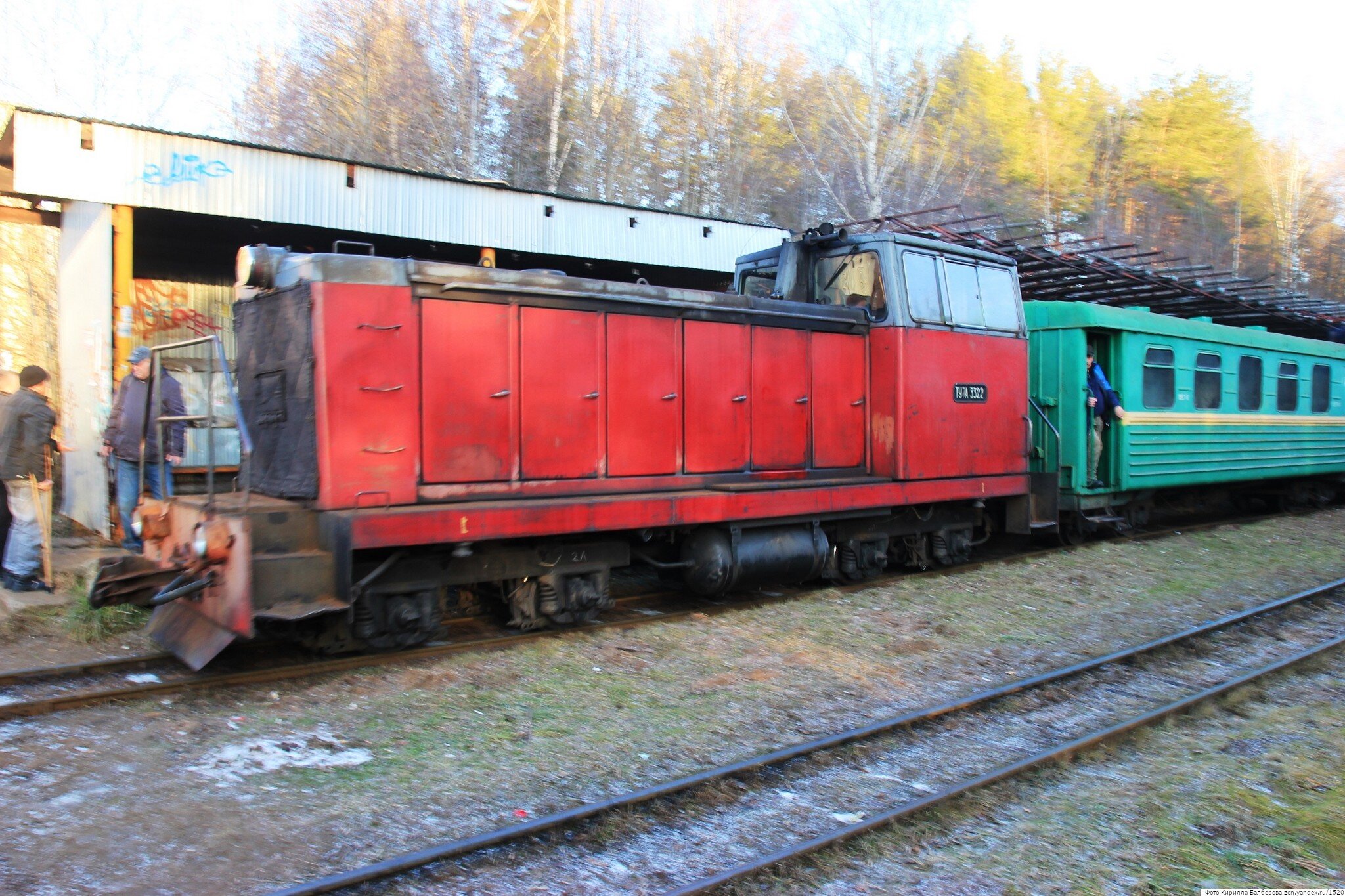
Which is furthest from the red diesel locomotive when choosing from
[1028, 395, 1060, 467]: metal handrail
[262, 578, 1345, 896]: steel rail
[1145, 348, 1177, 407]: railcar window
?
[1145, 348, 1177, 407]: railcar window

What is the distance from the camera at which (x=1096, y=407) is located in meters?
10.1

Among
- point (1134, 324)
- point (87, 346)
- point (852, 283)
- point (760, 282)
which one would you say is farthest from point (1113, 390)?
point (87, 346)

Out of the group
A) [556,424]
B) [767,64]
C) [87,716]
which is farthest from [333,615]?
[767,64]

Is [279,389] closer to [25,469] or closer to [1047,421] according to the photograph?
[25,469]

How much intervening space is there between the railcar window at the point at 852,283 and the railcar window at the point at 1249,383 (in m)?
7.64

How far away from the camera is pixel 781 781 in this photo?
4000mm

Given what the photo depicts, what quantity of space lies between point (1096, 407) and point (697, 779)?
316 inches

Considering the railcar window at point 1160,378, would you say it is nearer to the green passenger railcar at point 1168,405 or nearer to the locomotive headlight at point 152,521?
the green passenger railcar at point 1168,405

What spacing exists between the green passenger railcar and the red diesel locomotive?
1.98 meters

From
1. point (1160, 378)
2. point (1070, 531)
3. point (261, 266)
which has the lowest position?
point (1070, 531)

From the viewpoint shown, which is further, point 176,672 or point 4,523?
point 4,523

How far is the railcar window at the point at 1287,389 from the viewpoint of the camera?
1323 cm

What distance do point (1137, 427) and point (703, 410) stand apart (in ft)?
21.0

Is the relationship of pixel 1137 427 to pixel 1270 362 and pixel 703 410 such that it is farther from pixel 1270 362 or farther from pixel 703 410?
pixel 703 410
